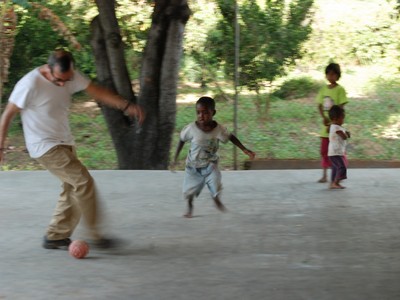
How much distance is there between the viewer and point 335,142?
25.1 ft

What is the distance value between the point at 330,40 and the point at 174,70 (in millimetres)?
4859

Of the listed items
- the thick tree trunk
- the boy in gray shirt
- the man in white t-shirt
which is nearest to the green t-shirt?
the boy in gray shirt

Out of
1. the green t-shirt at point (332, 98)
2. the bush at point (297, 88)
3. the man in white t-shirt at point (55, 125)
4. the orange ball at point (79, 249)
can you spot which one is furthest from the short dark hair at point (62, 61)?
the bush at point (297, 88)

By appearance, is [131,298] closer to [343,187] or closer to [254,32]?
[343,187]

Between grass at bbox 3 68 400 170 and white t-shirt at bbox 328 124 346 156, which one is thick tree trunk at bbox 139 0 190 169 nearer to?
grass at bbox 3 68 400 170

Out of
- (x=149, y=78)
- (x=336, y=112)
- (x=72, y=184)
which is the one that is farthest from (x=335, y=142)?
(x=72, y=184)

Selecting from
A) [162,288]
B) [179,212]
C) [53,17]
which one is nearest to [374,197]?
[179,212]

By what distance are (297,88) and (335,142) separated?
17.1ft

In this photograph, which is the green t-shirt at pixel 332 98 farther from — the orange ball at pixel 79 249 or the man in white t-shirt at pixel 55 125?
the orange ball at pixel 79 249

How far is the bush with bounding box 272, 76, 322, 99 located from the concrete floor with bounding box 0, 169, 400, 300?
3755mm

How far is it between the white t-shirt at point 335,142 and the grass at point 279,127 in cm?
273

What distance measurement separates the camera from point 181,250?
562 cm

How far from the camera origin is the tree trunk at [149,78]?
30.0ft

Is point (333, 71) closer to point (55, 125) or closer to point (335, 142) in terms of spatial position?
point (335, 142)
